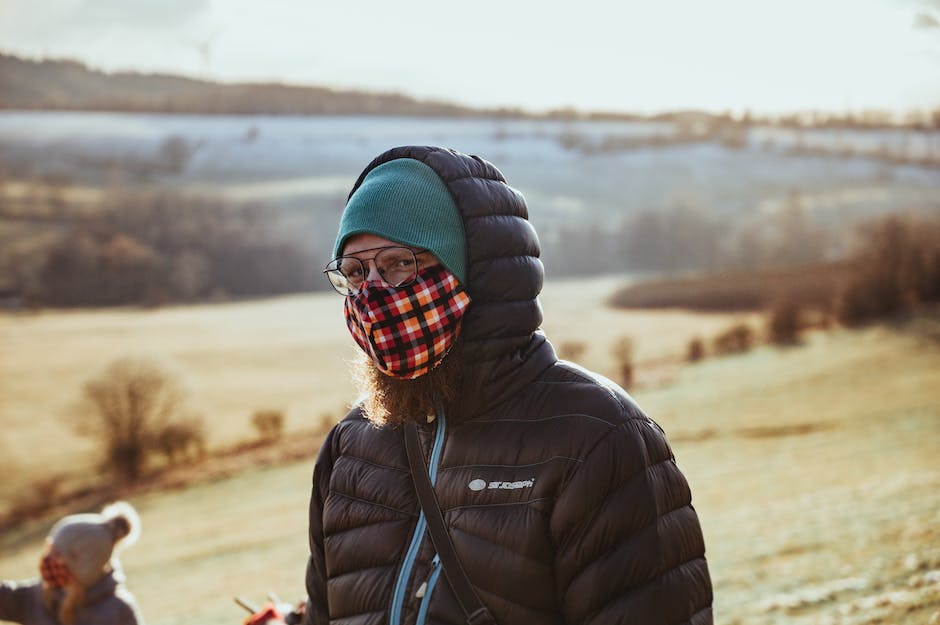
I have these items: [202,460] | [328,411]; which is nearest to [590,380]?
[202,460]

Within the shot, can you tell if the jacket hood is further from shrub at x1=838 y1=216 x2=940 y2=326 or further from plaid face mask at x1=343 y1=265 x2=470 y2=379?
shrub at x1=838 y1=216 x2=940 y2=326

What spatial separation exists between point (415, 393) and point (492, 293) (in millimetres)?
437

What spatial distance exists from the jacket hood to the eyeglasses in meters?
0.19

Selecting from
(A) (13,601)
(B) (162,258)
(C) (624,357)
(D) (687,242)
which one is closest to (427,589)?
(A) (13,601)

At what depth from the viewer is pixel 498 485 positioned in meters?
2.52

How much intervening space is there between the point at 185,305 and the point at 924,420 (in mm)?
60452

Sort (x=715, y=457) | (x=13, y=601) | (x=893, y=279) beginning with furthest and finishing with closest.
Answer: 1. (x=893, y=279)
2. (x=715, y=457)
3. (x=13, y=601)

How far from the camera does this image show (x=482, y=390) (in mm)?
2654

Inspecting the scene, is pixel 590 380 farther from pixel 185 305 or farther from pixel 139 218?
pixel 139 218

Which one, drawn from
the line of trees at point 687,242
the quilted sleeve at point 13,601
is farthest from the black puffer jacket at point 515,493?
the line of trees at point 687,242

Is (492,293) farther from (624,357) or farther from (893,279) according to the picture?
(893,279)

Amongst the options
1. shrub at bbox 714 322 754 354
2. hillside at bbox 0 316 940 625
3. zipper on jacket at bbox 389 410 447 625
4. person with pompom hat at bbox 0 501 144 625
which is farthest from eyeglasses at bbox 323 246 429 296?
shrub at bbox 714 322 754 354

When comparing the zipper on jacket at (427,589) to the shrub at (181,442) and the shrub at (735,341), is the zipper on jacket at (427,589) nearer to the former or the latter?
the shrub at (181,442)

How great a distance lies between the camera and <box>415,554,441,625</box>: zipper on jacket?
2.54 metres
